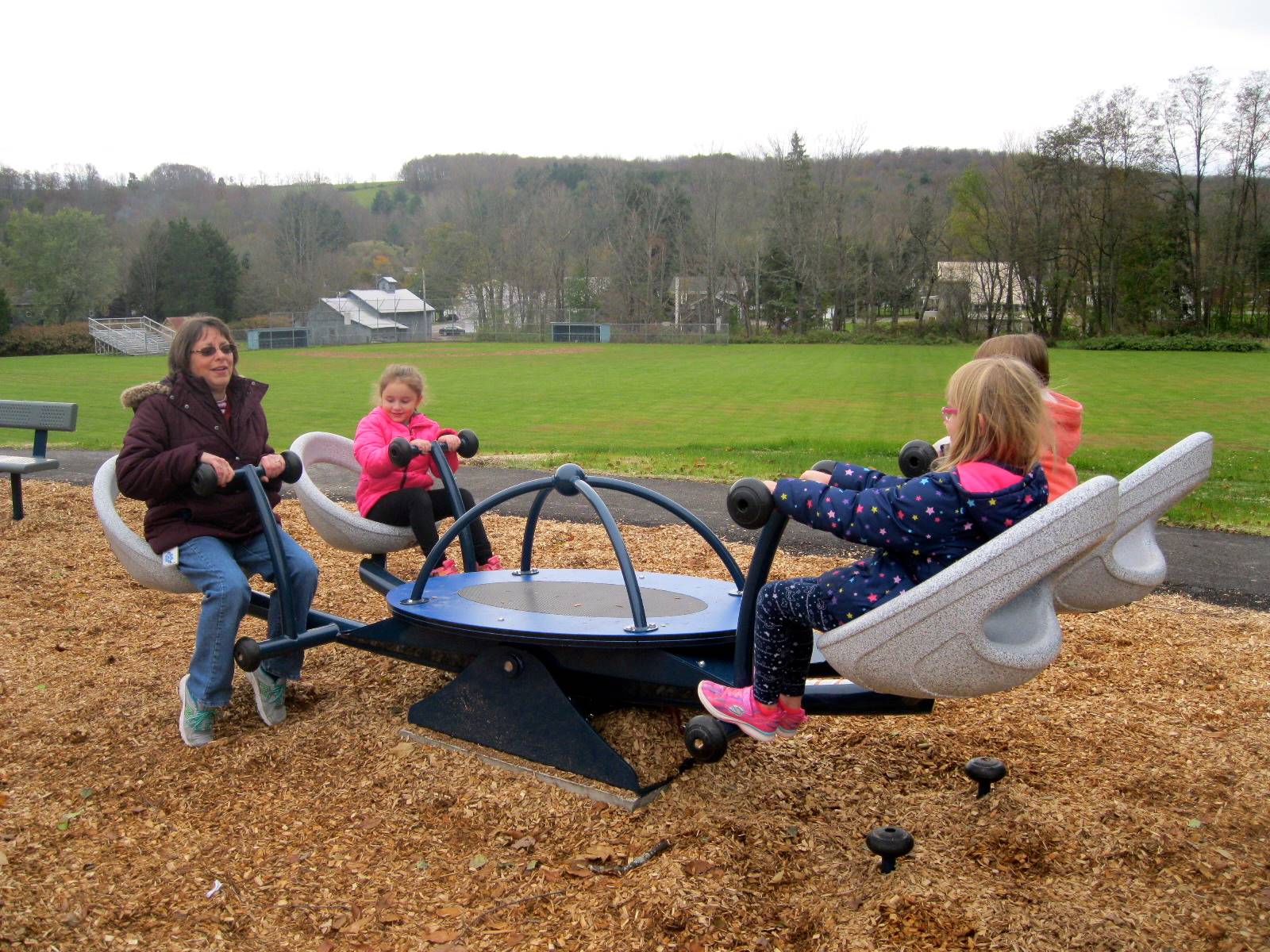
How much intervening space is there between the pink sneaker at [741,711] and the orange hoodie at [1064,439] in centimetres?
177

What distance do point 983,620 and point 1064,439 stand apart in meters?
2.32

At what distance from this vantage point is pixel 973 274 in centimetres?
7275

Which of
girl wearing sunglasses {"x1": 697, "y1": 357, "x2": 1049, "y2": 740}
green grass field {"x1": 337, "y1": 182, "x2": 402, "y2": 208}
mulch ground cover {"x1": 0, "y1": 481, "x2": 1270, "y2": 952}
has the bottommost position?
mulch ground cover {"x1": 0, "y1": 481, "x2": 1270, "y2": 952}

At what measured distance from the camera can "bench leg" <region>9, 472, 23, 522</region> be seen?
8875mm

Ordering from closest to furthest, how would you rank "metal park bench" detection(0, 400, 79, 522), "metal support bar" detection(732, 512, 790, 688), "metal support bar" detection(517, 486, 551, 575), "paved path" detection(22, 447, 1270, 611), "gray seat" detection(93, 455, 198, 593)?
"metal support bar" detection(732, 512, 790, 688) < "gray seat" detection(93, 455, 198, 593) < "metal support bar" detection(517, 486, 551, 575) < "paved path" detection(22, 447, 1270, 611) < "metal park bench" detection(0, 400, 79, 522)

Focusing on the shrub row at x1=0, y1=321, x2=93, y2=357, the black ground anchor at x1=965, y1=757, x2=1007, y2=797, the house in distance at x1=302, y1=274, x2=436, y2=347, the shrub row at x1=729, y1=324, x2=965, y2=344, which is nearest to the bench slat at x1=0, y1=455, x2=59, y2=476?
the black ground anchor at x1=965, y1=757, x2=1007, y2=797

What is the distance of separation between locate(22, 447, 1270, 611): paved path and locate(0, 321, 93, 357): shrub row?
191 ft

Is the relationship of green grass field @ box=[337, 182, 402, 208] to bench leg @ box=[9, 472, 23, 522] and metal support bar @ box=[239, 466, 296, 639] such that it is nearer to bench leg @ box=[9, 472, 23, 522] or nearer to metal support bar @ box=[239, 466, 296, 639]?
bench leg @ box=[9, 472, 23, 522]

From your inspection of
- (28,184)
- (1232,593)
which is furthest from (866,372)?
(28,184)

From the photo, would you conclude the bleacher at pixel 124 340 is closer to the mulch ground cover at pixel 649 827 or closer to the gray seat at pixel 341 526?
the gray seat at pixel 341 526

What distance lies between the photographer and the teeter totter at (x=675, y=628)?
283 cm

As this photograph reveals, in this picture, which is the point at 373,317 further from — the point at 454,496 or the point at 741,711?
the point at 741,711

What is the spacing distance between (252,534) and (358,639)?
2.69 feet

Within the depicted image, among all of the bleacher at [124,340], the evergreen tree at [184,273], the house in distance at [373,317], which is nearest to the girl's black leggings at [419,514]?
the bleacher at [124,340]
